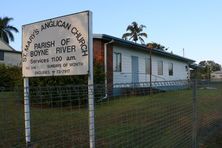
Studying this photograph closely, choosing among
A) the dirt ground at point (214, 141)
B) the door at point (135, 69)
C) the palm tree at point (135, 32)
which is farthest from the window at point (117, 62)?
the palm tree at point (135, 32)

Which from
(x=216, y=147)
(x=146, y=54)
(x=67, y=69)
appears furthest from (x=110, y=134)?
(x=146, y=54)

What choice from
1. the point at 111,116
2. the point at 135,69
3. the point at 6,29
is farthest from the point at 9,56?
the point at 111,116

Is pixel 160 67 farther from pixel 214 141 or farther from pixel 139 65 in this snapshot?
pixel 214 141

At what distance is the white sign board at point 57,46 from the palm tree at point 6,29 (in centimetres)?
6401

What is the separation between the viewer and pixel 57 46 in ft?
23.2

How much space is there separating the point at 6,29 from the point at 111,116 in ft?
220

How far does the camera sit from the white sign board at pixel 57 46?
6.66 metres

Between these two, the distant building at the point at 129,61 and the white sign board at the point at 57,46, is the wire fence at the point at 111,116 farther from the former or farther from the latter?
the distant building at the point at 129,61

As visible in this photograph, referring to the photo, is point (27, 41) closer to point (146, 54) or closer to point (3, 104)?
point (3, 104)

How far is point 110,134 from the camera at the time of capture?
6703 mm

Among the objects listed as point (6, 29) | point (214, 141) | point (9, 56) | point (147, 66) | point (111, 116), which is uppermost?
point (6, 29)

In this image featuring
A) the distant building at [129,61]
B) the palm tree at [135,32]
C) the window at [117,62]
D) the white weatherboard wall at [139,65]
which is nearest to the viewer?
the distant building at [129,61]

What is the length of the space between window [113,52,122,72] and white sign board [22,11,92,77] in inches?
550

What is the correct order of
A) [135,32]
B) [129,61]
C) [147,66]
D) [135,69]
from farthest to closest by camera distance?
[135,32]
[147,66]
[135,69]
[129,61]
